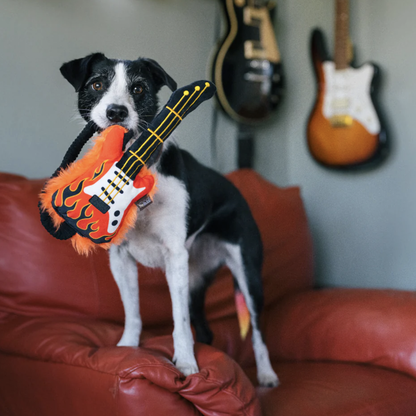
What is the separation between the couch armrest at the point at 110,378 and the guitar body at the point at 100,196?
0.38 m

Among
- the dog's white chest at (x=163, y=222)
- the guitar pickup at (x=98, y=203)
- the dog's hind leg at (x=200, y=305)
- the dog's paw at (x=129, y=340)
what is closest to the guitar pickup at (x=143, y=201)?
the guitar pickup at (x=98, y=203)

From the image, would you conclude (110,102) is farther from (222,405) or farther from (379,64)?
(379,64)

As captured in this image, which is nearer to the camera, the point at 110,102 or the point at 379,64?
the point at 110,102

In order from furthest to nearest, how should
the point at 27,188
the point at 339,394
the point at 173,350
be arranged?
the point at 27,188, the point at 339,394, the point at 173,350

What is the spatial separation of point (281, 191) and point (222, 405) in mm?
1384

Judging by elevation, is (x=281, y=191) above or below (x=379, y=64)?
below

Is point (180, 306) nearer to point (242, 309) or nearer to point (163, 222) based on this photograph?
point (163, 222)

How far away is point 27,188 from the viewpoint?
1807 mm

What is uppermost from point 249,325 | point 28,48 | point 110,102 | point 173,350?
point 28,48

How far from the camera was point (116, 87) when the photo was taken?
1297mm

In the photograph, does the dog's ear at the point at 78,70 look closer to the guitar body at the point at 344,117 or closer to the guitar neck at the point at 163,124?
the guitar neck at the point at 163,124

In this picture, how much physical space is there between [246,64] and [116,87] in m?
1.50

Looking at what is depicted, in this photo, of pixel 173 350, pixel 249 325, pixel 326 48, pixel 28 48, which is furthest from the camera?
pixel 326 48

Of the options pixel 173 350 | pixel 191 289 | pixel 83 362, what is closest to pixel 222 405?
pixel 173 350
